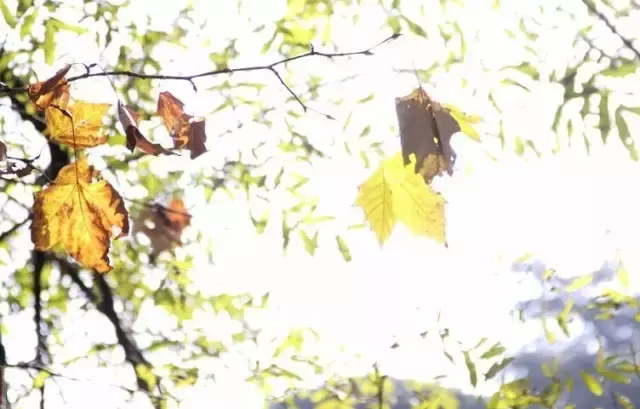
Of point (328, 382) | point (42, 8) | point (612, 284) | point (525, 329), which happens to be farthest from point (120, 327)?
point (612, 284)

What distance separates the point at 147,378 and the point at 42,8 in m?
0.58

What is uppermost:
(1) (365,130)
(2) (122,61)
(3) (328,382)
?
(2) (122,61)

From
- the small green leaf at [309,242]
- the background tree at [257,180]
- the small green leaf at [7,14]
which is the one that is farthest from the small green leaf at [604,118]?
the small green leaf at [7,14]

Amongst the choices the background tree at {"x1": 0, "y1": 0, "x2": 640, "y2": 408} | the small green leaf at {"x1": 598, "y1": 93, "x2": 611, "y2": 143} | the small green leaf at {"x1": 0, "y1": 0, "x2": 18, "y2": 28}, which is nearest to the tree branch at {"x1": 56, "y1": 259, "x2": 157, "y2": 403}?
the background tree at {"x1": 0, "y1": 0, "x2": 640, "y2": 408}

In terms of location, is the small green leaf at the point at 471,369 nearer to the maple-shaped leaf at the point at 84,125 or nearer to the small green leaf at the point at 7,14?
the maple-shaped leaf at the point at 84,125

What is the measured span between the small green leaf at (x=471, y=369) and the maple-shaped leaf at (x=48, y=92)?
0.55 m

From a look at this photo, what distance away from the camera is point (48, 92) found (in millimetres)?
400

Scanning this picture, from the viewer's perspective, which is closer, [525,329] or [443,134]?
[443,134]

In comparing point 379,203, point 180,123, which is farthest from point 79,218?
point 379,203

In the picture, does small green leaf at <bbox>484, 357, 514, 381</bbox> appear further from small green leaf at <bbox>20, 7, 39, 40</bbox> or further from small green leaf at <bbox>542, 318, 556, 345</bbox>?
small green leaf at <bbox>20, 7, 39, 40</bbox>

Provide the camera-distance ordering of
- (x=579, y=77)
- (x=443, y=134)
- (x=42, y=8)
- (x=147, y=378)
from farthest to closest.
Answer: (x=147, y=378) → (x=42, y=8) → (x=579, y=77) → (x=443, y=134)

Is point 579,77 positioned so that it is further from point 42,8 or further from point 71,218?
point 42,8

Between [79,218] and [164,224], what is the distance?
1.83ft

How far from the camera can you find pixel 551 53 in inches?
30.2
